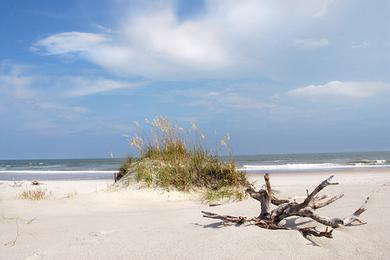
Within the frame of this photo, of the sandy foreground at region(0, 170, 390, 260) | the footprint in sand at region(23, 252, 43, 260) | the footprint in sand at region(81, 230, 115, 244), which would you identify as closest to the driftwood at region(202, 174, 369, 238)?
the sandy foreground at region(0, 170, 390, 260)

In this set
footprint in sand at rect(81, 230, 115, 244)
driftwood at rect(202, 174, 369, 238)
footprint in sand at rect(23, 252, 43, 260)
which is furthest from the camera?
footprint in sand at rect(81, 230, 115, 244)

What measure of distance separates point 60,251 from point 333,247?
199 cm

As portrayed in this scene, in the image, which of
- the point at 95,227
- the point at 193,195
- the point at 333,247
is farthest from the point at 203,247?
the point at 193,195

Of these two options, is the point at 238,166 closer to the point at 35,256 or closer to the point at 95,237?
the point at 95,237

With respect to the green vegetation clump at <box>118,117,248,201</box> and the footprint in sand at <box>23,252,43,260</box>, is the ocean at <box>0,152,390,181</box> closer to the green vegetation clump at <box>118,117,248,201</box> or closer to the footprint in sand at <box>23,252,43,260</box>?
the green vegetation clump at <box>118,117,248,201</box>

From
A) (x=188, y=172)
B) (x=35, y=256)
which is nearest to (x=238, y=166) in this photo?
(x=188, y=172)

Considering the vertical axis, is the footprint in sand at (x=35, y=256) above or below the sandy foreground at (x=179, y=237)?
below

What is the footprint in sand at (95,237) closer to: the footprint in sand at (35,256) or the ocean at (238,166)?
the footprint in sand at (35,256)

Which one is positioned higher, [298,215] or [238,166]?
[238,166]

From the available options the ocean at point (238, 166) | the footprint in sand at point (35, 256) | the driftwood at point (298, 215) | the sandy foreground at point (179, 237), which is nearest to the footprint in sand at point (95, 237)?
the sandy foreground at point (179, 237)

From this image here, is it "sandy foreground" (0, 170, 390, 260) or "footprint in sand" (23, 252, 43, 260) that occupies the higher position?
"sandy foreground" (0, 170, 390, 260)

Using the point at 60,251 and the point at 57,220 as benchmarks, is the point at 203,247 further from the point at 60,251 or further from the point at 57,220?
the point at 57,220

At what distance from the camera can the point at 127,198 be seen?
22.3ft

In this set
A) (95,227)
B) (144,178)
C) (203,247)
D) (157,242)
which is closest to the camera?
(203,247)
